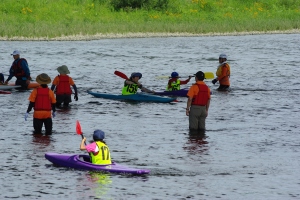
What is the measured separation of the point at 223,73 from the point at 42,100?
38.5ft

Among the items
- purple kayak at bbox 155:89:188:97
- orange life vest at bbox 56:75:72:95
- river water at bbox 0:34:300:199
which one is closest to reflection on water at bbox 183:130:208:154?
river water at bbox 0:34:300:199

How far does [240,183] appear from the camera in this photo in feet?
54.3

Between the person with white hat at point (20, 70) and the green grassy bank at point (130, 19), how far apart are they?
979 inches

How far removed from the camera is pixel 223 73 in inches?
1198

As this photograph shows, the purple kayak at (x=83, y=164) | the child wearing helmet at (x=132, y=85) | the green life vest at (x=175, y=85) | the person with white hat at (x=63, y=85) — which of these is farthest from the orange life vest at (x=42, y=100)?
the green life vest at (x=175, y=85)

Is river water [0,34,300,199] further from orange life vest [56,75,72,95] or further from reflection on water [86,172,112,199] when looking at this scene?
orange life vest [56,75,72,95]

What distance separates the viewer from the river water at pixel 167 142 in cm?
1598

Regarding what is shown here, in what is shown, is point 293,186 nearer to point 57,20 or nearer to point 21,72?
point 21,72

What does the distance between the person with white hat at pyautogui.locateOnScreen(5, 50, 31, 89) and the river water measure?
0.55 metres

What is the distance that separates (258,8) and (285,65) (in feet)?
113

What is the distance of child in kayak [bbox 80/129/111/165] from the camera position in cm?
1616

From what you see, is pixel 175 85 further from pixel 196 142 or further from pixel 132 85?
pixel 196 142

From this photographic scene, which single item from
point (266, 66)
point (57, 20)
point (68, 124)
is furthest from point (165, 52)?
point (68, 124)

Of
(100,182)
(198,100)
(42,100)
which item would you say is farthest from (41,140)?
(100,182)
